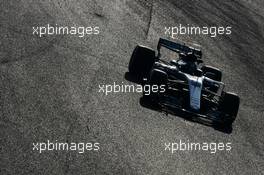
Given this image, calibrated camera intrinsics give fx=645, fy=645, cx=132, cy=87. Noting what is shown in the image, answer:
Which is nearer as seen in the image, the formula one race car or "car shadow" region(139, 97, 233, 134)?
the formula one race car

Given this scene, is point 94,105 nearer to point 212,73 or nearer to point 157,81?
point 157,81

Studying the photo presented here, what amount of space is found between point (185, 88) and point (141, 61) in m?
1.36

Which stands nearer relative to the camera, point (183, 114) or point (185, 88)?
point (183, 114)

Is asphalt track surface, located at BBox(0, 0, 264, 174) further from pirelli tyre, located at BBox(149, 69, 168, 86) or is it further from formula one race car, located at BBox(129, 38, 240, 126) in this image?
pirelli tyre, located at BBox(149, 69, 168, 86)

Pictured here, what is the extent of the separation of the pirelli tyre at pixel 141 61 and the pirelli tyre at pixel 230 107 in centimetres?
195

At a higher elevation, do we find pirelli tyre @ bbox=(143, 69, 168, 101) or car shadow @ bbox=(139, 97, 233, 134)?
pirelli tyre @ bbox=(143, 69, 168, 101)

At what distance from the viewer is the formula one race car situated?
1304 centimetres

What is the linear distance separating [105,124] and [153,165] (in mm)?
1434

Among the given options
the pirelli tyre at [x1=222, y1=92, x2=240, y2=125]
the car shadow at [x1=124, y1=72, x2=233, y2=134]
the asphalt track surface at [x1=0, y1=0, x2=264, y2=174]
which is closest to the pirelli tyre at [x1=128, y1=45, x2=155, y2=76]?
the asphalt track surface at [x1=0, y1=0, x2=264, y2=174]

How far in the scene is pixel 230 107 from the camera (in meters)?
13.5

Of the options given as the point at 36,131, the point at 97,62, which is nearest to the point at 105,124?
the point at 36,131

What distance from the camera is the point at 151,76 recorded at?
42.9 ft

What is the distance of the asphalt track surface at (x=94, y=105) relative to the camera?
10352mm

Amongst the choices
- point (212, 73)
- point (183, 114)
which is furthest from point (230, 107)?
point (212, 73)
